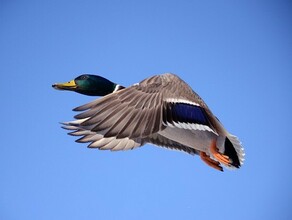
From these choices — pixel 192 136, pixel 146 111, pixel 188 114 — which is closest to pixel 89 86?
pixel 192 136

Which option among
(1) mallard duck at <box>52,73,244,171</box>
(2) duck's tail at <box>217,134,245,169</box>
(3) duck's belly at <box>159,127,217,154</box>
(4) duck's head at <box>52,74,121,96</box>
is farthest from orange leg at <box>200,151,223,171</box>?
(4) duck's head at <box>52,74,121,96</box>

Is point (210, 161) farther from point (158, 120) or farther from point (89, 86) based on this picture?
point (89, 86)

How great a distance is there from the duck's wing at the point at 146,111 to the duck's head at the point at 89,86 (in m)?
1.33

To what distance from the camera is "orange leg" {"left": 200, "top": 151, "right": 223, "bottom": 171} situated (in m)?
4.53

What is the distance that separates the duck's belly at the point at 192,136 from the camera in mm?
3988

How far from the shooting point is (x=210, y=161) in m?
4.57

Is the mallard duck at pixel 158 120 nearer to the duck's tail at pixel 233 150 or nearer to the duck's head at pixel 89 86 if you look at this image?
the duck's tail at pixel 233 150

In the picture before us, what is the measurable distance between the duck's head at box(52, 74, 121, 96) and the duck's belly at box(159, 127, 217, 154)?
1389 mm

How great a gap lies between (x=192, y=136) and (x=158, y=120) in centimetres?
78

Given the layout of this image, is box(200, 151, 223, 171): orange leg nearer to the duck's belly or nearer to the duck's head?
the duck's belly

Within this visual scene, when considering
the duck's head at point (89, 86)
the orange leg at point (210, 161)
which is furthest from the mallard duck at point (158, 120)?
the duck's head at point (89, 86)

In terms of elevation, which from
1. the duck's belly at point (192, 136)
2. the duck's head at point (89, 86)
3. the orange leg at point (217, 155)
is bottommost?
the orange leg at point (217, 155)

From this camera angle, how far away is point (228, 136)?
4.18m

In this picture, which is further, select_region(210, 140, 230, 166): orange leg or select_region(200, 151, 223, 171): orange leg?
select_region(200, 151, 223, 171): orange leg
